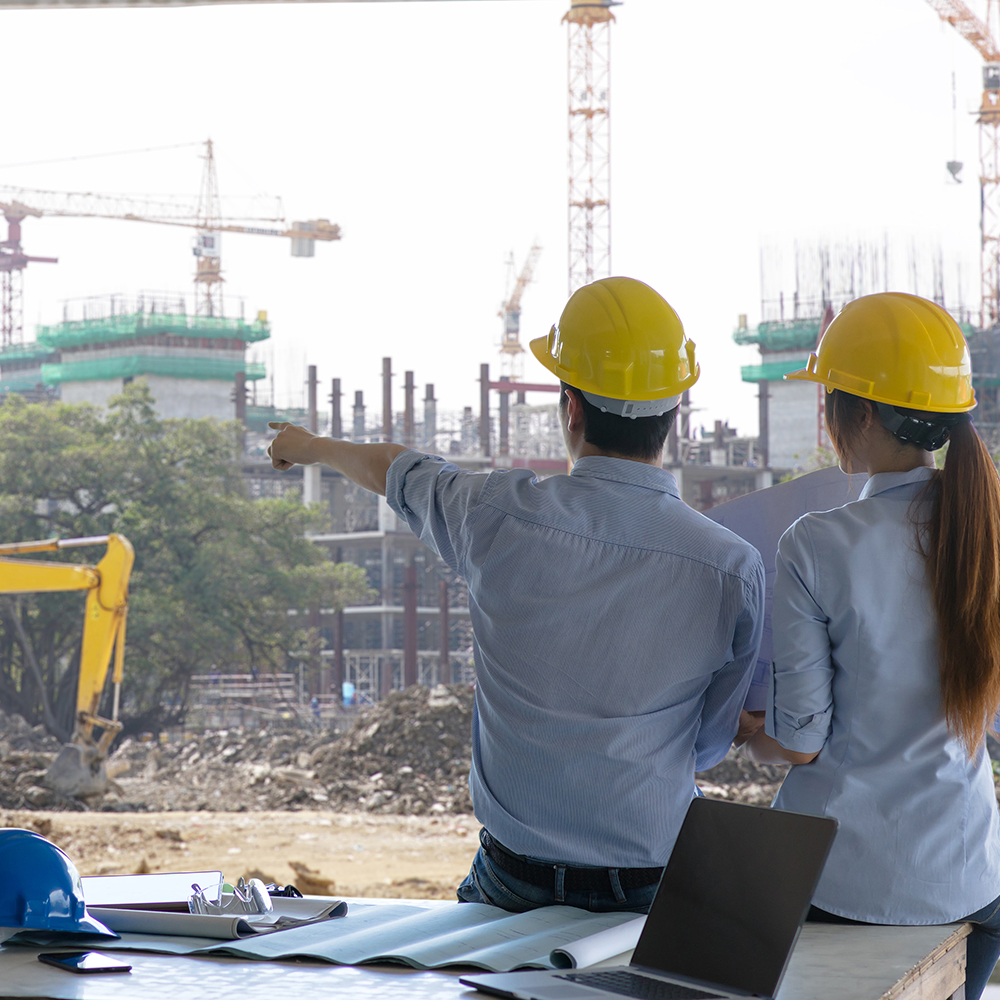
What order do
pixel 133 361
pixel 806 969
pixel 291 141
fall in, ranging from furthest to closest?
1. pixel 291 141
2. pixel 133 361
3. pixel 806 969

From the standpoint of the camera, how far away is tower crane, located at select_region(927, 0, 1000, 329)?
10.2 metres

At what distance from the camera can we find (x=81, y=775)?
31.2 feet

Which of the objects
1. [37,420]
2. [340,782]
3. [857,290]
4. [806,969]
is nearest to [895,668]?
[806,969]

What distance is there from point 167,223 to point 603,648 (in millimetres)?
15918

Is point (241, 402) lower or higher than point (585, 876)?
higher

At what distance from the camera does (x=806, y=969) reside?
2.85 feet

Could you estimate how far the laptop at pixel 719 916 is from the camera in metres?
0.81

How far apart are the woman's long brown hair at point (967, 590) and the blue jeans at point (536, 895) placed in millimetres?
328

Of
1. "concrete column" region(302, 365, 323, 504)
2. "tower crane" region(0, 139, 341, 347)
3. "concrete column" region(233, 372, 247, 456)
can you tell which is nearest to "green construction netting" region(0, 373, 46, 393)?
"tower crane" region(0, 139, 341, 347)

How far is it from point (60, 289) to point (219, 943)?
15381 millimetres

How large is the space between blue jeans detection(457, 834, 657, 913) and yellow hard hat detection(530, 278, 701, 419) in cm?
45

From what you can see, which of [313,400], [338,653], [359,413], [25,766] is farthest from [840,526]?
[313,400]

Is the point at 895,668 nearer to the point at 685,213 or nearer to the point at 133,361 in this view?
the point at 685,213

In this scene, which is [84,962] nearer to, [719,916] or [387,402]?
[719,916]
